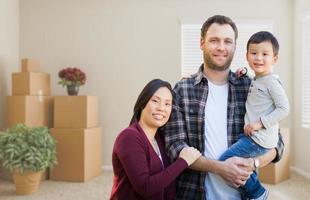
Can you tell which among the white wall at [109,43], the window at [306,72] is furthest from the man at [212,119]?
the white wall at [109,43]

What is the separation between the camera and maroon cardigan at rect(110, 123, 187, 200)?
135cm

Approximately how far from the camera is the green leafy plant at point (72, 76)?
5281 mm

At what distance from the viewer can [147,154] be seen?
1.41m

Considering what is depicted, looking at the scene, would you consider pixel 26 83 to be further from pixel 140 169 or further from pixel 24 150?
pixel 140 169

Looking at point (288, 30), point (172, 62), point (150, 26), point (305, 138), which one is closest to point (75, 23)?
point (150, 26)

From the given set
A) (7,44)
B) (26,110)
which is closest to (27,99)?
(26,110)

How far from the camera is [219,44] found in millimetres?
1526

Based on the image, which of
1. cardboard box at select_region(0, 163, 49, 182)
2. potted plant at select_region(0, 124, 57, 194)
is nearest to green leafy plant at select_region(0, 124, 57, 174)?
potted plant at select_region(0, 124, 57, 194)

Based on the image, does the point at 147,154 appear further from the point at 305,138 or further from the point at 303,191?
the point at 305,138

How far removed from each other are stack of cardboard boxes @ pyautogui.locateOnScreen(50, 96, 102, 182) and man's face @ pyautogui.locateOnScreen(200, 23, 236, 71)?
362 cm

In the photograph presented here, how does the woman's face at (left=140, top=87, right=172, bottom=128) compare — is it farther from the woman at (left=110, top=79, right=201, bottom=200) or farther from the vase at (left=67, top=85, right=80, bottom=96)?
the vase at (left=67, top=85, right=80, bottom=96)

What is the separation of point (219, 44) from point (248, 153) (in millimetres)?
488

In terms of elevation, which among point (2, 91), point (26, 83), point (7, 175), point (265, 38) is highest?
point (265, 38)

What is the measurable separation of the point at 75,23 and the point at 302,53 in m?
3.55
